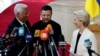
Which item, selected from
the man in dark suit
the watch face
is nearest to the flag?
the man in dark suit

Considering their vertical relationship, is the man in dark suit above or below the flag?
above

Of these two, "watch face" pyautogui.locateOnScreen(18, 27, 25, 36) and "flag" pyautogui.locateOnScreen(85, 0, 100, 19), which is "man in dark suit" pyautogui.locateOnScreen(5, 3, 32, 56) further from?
"flag" pyautogui.locateOnScreen(85, 0, 100, 19)

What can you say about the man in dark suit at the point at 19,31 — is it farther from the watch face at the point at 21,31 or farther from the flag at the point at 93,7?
the flag at the point at 93,7

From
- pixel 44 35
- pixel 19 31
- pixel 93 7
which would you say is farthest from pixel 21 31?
pixel 93 7

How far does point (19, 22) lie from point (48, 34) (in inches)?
20.0

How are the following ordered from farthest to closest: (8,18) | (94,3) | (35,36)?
1. (8,18)
2. (94,3)
3. (35,36)

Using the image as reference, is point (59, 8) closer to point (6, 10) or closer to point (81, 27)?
point (6, 10)

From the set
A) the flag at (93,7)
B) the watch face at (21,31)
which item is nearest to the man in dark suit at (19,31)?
the watch face at (21,31)

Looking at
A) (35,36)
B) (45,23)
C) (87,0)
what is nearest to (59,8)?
(87,0)

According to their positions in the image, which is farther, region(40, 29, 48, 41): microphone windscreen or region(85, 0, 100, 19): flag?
region(85, 0, 100, 19): flag

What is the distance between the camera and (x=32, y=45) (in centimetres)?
257

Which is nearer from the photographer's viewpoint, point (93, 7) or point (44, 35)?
point (44, 35)

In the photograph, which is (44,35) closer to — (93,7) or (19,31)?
(19,31)

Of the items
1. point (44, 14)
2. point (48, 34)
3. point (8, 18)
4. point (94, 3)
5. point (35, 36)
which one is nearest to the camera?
point (48, 34)
